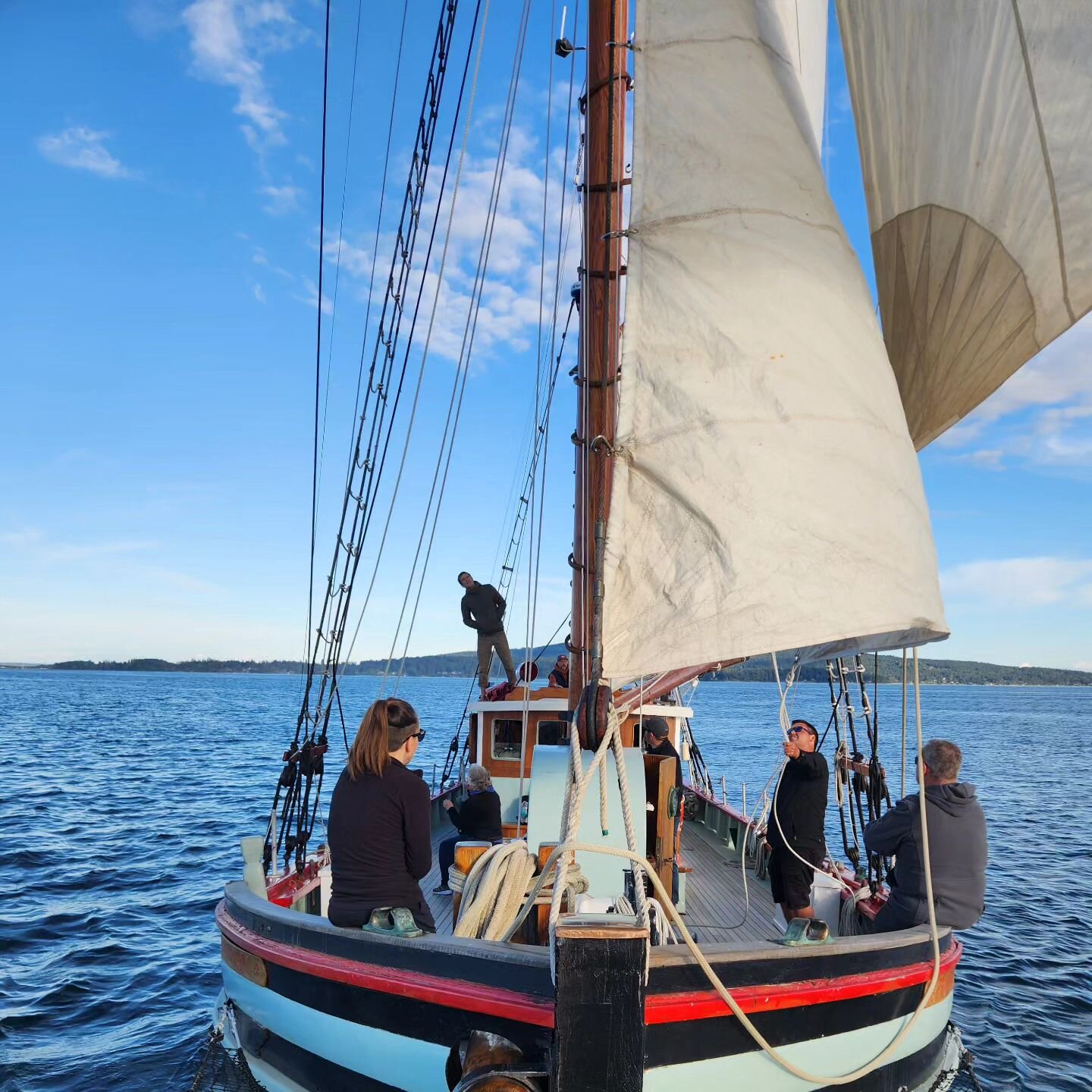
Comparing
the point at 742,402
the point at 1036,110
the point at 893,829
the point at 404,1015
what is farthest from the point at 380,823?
the point at 1036,110

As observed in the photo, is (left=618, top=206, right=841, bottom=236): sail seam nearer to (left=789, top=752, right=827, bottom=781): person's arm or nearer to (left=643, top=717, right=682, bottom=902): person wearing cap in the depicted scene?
(left=789, top=752, right=827, bottom=781): person's arm

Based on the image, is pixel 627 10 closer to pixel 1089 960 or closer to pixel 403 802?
pixel 403 802

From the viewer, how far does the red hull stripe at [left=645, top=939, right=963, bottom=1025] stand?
12.9 feet

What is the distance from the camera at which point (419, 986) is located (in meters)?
4.28

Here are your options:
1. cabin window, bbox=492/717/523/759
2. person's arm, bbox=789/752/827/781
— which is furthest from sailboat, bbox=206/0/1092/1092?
cabin window, bbox=492/717/523/759

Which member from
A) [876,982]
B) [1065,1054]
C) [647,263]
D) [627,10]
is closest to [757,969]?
[876,982]

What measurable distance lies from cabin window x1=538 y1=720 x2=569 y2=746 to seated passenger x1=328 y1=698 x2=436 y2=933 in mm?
5411

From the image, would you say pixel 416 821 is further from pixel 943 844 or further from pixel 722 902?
pixel 722 902

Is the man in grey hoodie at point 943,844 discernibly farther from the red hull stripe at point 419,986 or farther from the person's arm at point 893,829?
the red hull stripe at point 419,986

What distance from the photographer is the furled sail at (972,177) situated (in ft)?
16.8

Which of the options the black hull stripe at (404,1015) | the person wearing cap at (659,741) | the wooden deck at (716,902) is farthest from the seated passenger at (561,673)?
the black hull stripe at (404,1015)

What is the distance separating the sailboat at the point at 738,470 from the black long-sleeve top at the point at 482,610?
695 cm

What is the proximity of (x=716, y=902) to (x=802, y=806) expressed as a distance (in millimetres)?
2522

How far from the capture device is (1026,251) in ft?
17.5
